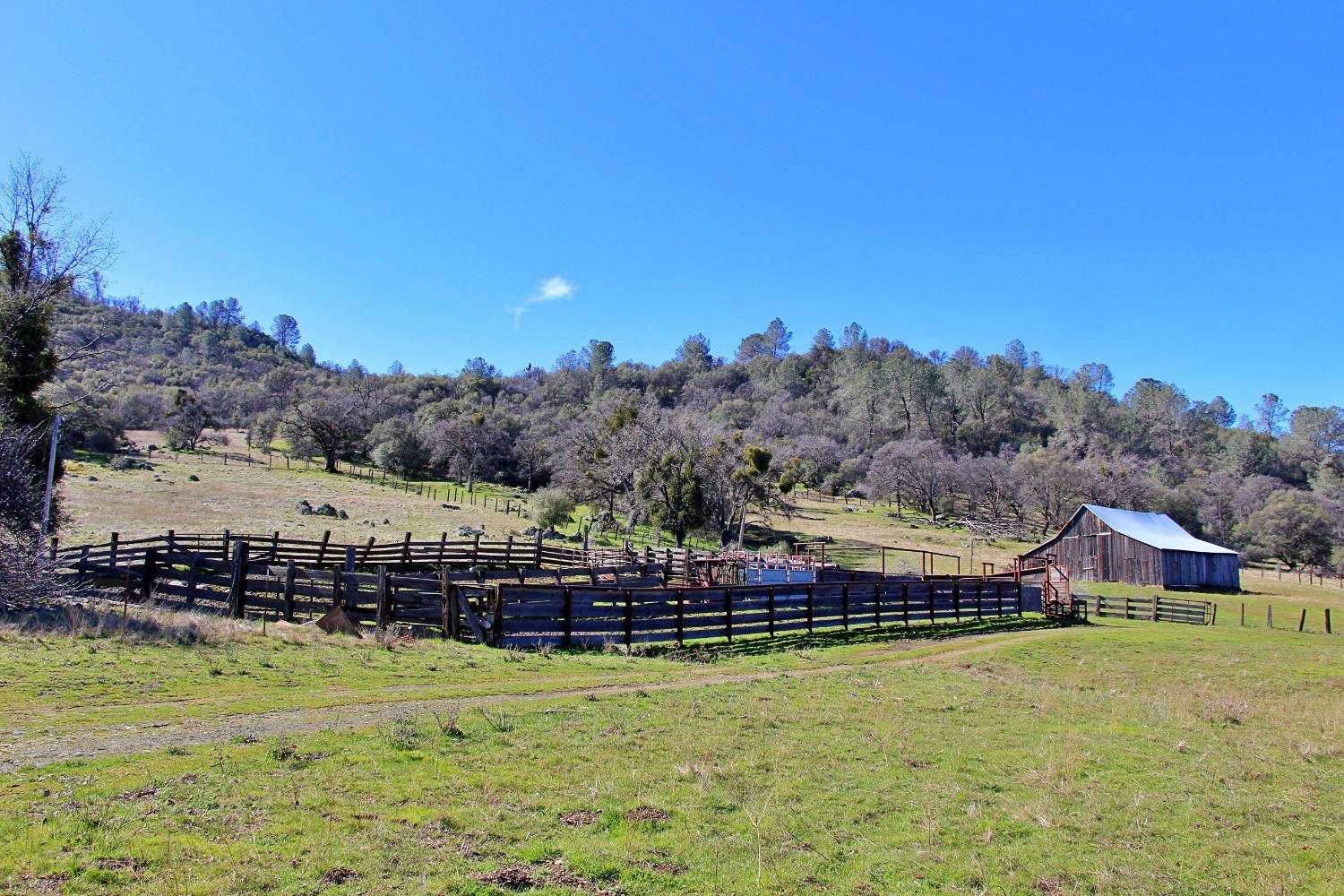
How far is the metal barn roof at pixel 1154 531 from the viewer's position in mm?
54625

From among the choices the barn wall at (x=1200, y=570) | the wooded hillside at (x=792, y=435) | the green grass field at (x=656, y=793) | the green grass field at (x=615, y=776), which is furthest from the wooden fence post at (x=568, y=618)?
the barn wall at (x=1200, y=570)

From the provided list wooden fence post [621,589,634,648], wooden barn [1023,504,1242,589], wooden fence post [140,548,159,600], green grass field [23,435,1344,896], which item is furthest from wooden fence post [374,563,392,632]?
wooden barn [1023,504,1242,589]

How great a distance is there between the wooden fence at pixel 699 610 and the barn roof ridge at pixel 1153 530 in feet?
118

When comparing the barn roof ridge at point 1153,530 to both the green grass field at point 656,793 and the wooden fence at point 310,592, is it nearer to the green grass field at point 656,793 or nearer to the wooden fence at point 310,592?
the green grass field at point 656,793

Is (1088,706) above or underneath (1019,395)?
underneath

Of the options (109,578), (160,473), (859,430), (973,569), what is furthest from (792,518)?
(109,578)

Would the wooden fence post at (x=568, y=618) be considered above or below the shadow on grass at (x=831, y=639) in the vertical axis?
above

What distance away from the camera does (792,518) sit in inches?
3054

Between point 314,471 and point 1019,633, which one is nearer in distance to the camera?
point 1019,633

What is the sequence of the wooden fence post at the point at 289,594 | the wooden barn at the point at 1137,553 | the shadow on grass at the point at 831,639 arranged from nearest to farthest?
the shadow on grass at the point at 831,639
the wooden fence post at the point at 289,594
the wooden barn at the point at 1137,553

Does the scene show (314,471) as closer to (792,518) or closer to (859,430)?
(792,518)

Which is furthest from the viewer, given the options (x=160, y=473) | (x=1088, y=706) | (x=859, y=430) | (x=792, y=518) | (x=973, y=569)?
(x=859, y=430)

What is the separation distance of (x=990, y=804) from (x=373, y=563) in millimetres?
25045

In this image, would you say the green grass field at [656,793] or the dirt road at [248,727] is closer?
the green grass field at [656,793]
